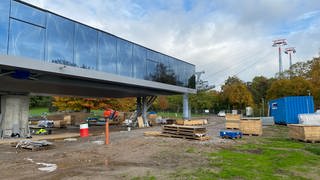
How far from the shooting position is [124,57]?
25125mm

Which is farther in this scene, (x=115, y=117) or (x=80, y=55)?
(x=115, y=117)

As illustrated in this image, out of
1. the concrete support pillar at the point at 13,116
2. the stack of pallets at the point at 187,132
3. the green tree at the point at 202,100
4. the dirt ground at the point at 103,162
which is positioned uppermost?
the green tree at the point at 202,100

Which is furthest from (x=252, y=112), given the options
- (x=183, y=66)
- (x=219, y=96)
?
(x=183, y=66)

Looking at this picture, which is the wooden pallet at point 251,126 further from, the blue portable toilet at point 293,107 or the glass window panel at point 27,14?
the glass window panel at point 27,14

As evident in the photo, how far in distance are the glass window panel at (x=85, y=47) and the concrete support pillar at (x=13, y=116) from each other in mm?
6894

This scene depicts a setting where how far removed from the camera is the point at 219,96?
274ft

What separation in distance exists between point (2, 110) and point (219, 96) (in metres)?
67.7

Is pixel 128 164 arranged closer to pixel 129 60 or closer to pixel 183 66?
pixel 129 60

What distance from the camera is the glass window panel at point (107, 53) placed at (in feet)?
72.4

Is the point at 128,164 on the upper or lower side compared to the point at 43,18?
lower

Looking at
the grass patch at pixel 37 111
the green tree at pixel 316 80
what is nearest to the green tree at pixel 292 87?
the green tree at pixel 316 80

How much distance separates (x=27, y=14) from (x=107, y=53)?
7.29 m

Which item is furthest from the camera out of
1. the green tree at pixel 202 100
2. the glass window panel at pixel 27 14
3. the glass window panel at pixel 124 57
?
the green tree at pixel 202 100

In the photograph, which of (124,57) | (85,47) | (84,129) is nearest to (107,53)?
(124,57)
